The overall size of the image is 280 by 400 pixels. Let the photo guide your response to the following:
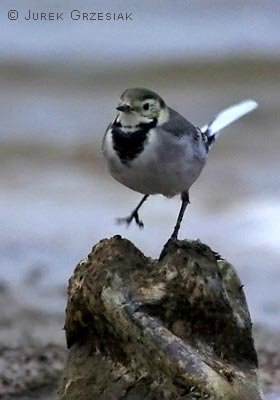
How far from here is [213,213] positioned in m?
8.52

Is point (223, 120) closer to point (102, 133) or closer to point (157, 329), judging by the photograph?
point (157, 329)

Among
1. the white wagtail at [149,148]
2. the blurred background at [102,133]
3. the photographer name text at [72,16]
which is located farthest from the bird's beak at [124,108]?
the photographer name text at [72,16]

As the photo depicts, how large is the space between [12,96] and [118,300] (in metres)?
8.40

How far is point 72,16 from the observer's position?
571 inches

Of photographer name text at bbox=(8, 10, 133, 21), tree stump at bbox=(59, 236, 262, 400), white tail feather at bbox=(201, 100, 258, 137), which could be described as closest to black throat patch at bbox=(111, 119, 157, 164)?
tree stump at bbox=(59, 236, 262, 400)

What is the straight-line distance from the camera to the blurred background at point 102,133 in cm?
747

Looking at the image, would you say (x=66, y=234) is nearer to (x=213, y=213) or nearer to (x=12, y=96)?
A: (x=213, y=213)

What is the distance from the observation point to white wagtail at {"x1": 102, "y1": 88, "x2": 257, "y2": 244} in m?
4.23

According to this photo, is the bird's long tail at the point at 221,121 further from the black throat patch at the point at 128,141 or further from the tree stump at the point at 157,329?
the tree stump at the point at 157,329

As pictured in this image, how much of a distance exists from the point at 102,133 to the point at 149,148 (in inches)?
248

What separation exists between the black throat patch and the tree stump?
385mm

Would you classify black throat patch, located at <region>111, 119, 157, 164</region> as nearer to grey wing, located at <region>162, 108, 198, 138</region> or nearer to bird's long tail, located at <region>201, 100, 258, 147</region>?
grey wing, located at <region>162, 108, 198, 138</region>

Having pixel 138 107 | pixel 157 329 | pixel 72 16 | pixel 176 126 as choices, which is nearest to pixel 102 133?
pixel 72 16

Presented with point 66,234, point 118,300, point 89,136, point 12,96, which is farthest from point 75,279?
point 12,96
